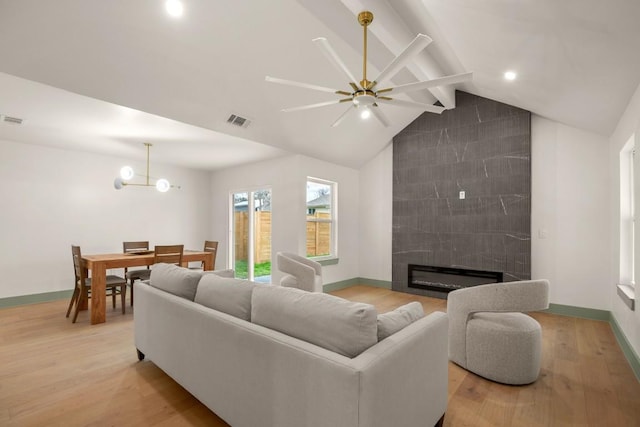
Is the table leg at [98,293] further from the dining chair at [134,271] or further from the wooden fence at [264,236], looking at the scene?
the wooden fence at [264,236]

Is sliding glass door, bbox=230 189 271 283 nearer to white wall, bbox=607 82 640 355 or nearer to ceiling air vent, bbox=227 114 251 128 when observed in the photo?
ceiling air vent, bbox=227 114 251 128

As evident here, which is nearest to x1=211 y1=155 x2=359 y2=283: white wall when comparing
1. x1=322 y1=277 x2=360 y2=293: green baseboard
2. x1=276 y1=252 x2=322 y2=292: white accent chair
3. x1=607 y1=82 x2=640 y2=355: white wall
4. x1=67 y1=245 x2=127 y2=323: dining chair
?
x1=322 y1=277 x2=360 y2=293: green baseboard

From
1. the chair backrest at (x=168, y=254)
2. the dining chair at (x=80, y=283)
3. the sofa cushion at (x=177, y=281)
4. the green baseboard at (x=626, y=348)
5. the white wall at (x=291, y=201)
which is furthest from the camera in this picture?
the white wall at (x=291, y=201)

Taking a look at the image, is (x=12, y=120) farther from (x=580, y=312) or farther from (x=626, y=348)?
(x=580, y=312)

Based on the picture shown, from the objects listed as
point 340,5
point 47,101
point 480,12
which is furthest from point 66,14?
point 480,12

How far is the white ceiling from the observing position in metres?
2.37

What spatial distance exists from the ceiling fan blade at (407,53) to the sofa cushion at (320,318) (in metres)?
1.58

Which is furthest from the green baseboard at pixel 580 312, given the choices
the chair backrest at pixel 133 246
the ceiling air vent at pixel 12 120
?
the ceiling air vent at pixel 12 120

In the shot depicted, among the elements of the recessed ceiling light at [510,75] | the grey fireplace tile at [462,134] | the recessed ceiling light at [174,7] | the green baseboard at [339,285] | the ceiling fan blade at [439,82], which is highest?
the recessed ceiling light at [174,7]

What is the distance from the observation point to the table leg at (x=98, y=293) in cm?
375

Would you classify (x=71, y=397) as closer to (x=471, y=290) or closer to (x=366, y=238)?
(x=471, y=290)

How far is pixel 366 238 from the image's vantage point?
253 inches

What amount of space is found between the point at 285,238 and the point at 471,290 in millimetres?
3338

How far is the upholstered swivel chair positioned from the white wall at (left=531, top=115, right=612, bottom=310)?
245cm
